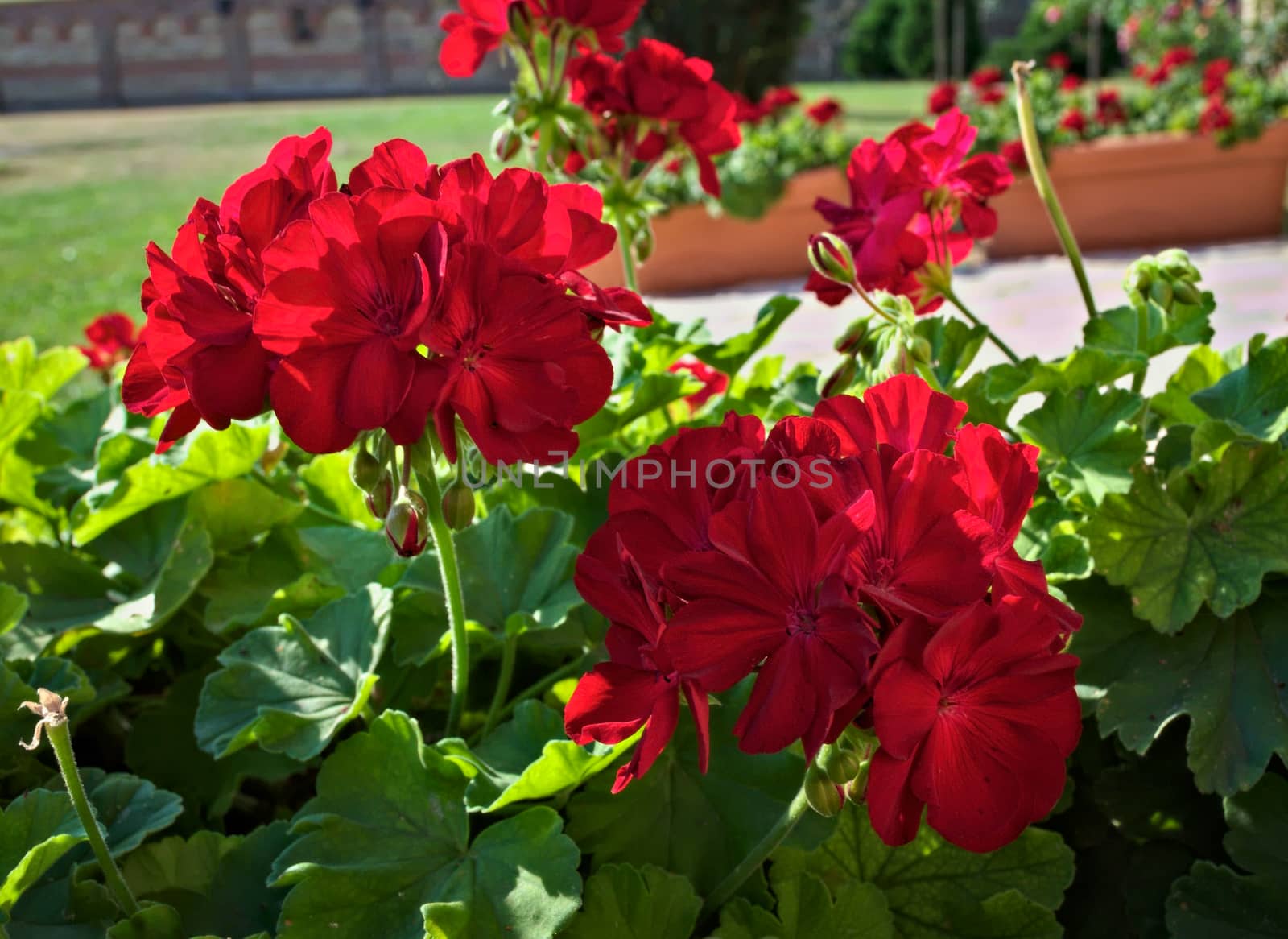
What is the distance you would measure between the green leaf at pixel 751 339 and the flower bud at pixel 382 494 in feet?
1.98

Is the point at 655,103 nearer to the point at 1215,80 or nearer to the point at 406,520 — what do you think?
the point at 406,520

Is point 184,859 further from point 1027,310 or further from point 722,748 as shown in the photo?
point 1027,310

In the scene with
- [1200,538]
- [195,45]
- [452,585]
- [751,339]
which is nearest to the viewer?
[452,585]

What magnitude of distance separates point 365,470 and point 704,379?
787 millimetres

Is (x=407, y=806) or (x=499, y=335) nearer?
(x=499, y=335)

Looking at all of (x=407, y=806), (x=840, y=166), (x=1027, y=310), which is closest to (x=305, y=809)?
(x=407, y=806)

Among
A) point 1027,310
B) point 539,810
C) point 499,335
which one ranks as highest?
point 499,335

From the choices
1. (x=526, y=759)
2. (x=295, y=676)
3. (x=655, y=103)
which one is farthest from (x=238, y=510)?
(x=655, y=103)

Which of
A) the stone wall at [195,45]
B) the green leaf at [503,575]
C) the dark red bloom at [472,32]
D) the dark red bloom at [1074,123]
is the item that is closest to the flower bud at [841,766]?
the green leaf at [503,575]

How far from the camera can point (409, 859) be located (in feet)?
3.30

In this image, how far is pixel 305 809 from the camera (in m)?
1.06

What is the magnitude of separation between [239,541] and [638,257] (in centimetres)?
59

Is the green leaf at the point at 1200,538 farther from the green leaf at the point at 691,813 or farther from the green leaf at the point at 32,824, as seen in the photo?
the green leaf at the point at 32,824

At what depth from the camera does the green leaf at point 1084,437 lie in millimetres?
1192
